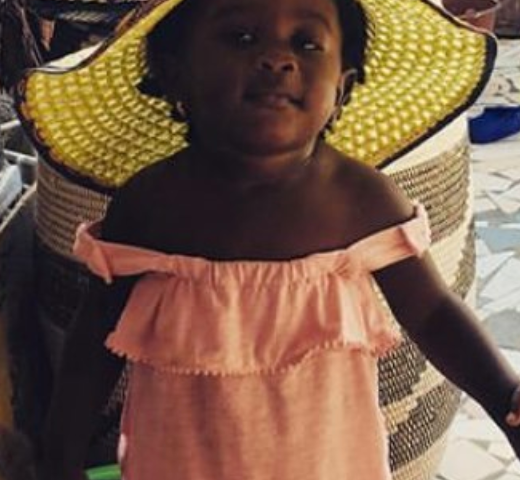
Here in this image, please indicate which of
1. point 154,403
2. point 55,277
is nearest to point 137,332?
point 154,403

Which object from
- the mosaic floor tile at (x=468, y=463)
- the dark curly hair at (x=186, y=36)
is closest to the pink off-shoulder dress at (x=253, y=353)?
the dark curly hair at (x=186, y=36)

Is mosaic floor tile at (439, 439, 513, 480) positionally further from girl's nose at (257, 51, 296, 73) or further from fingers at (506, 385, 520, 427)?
girl's nose at (257, 51, 296, 73)

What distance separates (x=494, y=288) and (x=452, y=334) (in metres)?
1.24

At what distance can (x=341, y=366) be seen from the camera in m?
0.84

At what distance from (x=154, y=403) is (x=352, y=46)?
29cm

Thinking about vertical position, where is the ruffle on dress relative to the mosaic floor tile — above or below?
above

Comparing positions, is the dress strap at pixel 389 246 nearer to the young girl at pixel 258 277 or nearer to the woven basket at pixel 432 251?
the young girl at pixel 258 277

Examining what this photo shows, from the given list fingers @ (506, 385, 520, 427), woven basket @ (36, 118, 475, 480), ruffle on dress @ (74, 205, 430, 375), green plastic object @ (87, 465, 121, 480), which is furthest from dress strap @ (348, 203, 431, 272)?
green plastic object @ (87, 465, 121, 480)

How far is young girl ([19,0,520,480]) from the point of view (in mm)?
775

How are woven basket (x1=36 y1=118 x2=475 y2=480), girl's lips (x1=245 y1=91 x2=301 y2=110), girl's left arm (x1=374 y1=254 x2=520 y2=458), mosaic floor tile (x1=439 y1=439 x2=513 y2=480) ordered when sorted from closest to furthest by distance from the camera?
girl's lips (x1=245 y1=91 x2=301 y2=110), girl's left arm (x1=374 y1=254 x2=520 y2=458), woven basket (x1=36 y1=118 x2=475 y2=480), mosaic floor tile (x1=439 y1=439 x2=513 y2=480)

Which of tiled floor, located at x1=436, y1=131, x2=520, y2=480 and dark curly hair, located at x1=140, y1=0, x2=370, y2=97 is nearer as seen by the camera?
dark curly hair, located at x1=140, y1=0, x2=370, y2=97

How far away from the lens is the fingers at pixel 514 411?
2.77 ft

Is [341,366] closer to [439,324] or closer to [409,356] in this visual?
[439,324]

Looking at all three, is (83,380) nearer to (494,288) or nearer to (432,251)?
(432,251)
